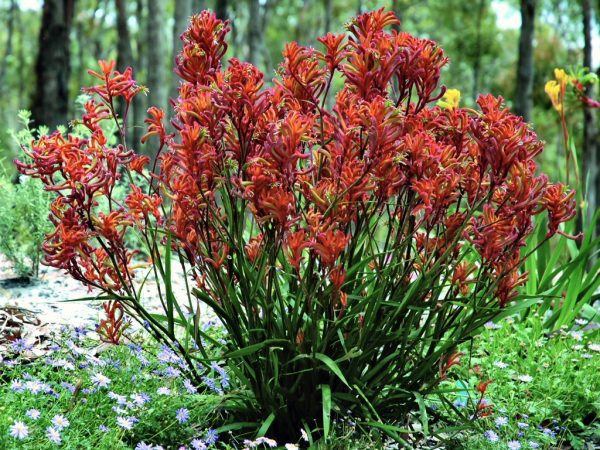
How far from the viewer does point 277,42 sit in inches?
1522

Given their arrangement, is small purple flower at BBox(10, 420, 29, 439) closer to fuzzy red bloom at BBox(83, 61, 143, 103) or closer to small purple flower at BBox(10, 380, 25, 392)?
small purple flower at BBox(10, 380, 25, 392)

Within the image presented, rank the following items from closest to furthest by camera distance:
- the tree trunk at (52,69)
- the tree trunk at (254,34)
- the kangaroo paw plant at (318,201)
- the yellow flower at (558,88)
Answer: the kangaroo paw plant at (318,201), the yellow flower at (558,88), the tree trunk at (52,69), the tree trunk at (254,34)

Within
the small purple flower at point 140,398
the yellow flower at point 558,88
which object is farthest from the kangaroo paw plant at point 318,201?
the yellow flower at point 558,88

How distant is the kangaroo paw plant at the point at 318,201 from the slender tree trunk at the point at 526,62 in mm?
6214

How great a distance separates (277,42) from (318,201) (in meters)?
37.4

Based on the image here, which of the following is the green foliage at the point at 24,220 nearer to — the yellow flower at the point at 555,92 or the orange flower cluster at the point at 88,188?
the orange flower cluster at the point at 88,188

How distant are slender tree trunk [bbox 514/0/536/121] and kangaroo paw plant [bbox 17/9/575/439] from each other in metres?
6.21

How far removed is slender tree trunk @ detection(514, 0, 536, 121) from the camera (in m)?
8.54

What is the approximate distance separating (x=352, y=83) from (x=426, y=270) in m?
0.76

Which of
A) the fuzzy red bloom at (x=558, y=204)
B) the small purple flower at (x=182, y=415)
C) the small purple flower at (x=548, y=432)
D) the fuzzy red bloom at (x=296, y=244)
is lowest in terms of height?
the small purple flower at (x=548, y=432)

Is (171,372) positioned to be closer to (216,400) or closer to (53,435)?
(216,400)

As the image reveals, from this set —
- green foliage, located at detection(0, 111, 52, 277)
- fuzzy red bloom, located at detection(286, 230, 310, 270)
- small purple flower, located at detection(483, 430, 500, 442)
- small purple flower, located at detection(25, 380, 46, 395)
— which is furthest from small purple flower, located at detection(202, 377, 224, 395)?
green foliage, located at detection(0, 111, 52, 277)

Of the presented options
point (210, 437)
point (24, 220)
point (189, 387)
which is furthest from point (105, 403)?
point (24, 220)

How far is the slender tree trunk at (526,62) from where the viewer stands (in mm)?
8539
